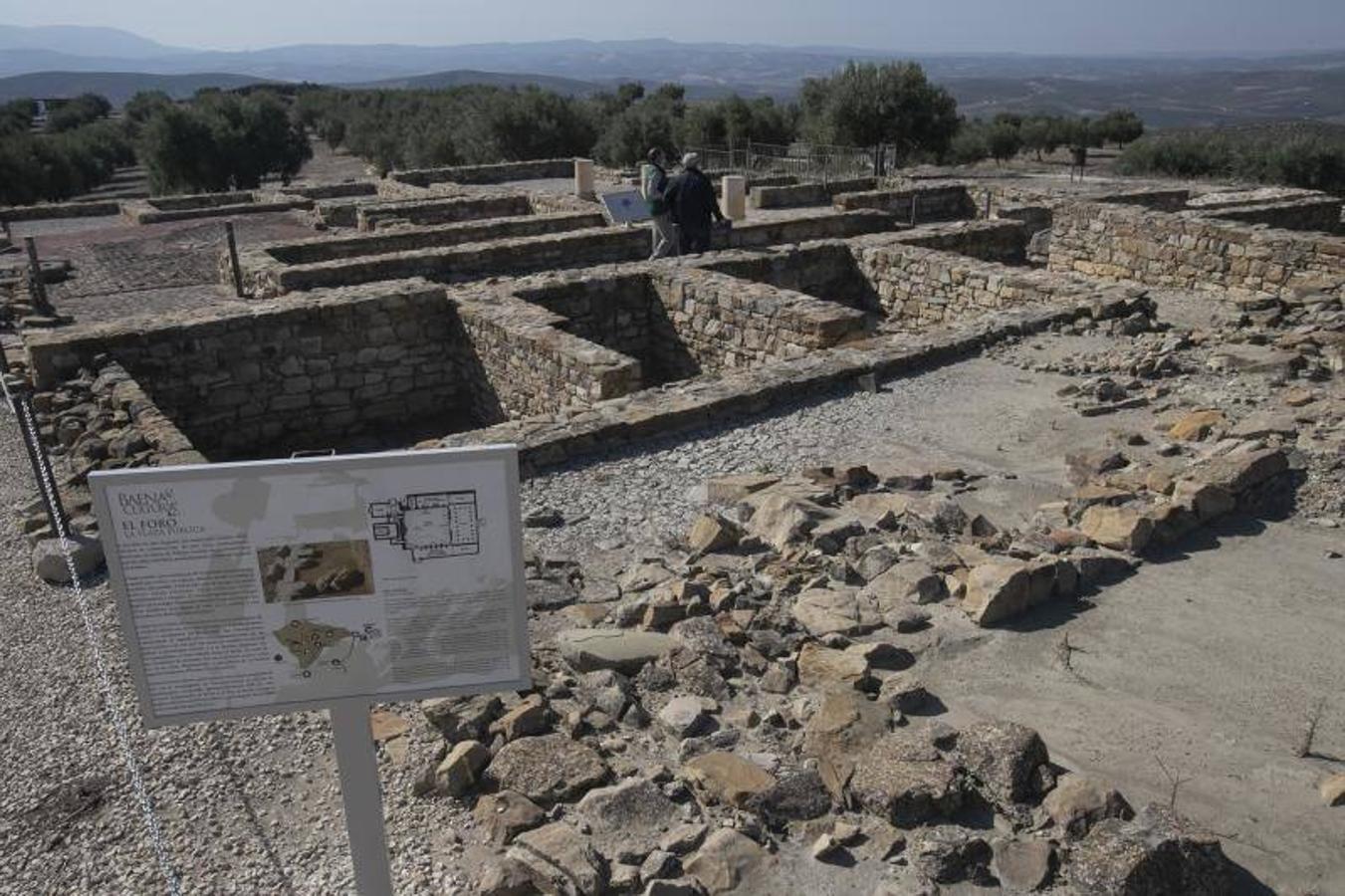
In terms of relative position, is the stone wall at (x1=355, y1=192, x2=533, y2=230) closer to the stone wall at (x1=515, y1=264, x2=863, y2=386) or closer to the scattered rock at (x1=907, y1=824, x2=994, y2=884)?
the stone wall at (x1=515, y1=264, x2=863, y2=386)

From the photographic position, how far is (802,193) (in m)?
20.5

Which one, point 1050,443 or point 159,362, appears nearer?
point 1050,443

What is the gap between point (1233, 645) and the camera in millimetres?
4570

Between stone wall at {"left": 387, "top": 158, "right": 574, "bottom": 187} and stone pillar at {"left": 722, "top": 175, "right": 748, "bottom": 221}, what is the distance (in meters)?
9.13

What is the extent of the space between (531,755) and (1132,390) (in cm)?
625

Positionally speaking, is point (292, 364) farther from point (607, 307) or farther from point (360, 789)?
point (360, 789)

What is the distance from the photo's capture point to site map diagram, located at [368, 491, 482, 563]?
269 centimetres

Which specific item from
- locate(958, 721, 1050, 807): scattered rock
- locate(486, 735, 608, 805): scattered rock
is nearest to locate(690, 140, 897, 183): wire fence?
locate(486, 735, 608, 805): scattered rock

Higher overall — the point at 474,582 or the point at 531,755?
the point at 474,582

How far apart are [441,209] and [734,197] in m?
5.51

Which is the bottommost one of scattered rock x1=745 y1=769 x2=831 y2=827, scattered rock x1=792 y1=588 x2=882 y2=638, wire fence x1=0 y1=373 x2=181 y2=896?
wire fence x1=0 y1=373 x2=181 y2=896

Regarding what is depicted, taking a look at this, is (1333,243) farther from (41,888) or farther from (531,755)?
(41,888)

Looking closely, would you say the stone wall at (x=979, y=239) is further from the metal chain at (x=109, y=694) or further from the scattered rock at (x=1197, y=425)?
the metal chain at (x=109, y=694)

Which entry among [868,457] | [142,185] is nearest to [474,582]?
[868,457]
